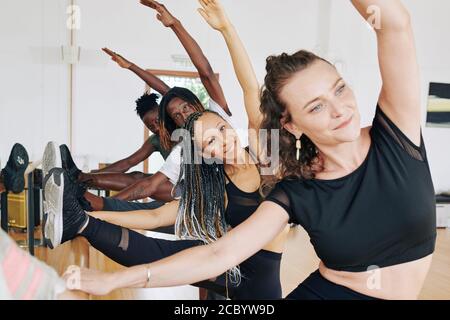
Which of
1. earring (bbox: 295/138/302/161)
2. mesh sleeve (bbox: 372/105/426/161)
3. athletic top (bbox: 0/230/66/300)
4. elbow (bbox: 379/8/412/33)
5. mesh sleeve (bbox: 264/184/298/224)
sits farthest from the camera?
earring (bbox: 295/138/302/161)

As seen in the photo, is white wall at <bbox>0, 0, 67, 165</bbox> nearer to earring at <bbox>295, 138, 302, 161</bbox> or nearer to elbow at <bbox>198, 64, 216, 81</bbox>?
elbow at <bbox>198, 64, 216, 81</bbox>

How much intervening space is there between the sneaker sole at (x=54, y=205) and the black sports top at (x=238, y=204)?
61 cm

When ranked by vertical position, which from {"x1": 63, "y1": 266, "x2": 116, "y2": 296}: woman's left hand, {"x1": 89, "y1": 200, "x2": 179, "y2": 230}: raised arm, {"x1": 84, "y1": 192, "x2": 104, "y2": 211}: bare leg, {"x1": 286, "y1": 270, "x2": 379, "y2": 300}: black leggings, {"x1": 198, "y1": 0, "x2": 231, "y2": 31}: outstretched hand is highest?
{"x1": 198, "y1": 0, "x2": 231, "y2": 31}: outstretched hand

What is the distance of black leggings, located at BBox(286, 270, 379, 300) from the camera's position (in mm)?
1427

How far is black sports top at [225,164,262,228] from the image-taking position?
5.24 ft

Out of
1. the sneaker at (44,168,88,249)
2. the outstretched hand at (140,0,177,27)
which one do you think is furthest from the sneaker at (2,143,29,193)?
the outstretched hand at (140,0,177,27)

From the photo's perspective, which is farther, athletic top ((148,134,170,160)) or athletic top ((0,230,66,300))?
athletic top ((148,134,170,160))

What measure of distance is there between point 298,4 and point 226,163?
74 centimetres

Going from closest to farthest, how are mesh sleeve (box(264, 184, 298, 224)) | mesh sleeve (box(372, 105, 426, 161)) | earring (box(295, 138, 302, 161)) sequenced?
1. mesh sleeve (box(372, 105, 426, 161))
2. mesh sleeve (box(264, 184, 298, 224))
3. earring (box(295, 138, 302, 161))

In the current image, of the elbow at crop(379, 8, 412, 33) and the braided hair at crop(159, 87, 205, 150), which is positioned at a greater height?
the elbow at crop(379, 8, 412, 33)

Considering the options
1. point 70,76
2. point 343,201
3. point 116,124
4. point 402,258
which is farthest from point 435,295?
point 70,76

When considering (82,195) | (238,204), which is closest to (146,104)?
(82,195)

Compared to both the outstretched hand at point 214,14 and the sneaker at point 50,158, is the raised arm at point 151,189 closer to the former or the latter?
the sneaker at point 50,158

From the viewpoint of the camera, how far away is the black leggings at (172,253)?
1.52m
